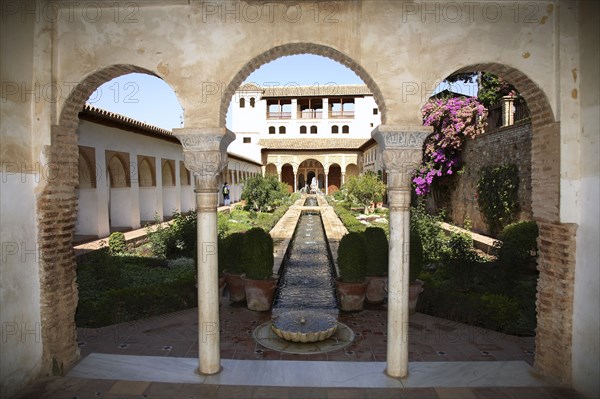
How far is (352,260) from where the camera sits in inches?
267

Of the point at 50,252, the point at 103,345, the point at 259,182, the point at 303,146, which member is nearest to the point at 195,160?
the point at 50,252

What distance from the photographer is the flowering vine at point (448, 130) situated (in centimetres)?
1584

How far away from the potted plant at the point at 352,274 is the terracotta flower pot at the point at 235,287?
173 centimetres

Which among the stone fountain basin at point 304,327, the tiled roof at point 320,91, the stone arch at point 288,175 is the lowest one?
the stone fountain basin at point 304,327

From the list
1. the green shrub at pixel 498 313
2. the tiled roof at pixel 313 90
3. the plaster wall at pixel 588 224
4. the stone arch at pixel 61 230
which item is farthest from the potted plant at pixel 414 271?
the tiled roof at pixel 313 90

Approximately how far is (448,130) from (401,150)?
13.2m

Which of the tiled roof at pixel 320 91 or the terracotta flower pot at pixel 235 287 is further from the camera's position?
the tiled roof at pixel 320 91

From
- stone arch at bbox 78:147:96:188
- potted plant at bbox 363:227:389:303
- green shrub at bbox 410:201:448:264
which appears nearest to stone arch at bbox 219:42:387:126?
potted plant at bbox 363:227:389:303

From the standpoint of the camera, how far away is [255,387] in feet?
13.9

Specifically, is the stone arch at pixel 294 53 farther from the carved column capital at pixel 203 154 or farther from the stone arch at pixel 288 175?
the stone arch at pixel 288 175

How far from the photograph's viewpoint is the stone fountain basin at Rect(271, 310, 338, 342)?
5324 mm

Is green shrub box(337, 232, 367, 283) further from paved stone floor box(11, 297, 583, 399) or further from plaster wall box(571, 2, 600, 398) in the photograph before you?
plaster wall box(571, 2, 600, 398)

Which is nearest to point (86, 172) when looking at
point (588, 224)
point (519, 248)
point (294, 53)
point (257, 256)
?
point (257, 256)

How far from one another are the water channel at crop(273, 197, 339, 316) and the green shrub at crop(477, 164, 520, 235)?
553 centimetres
